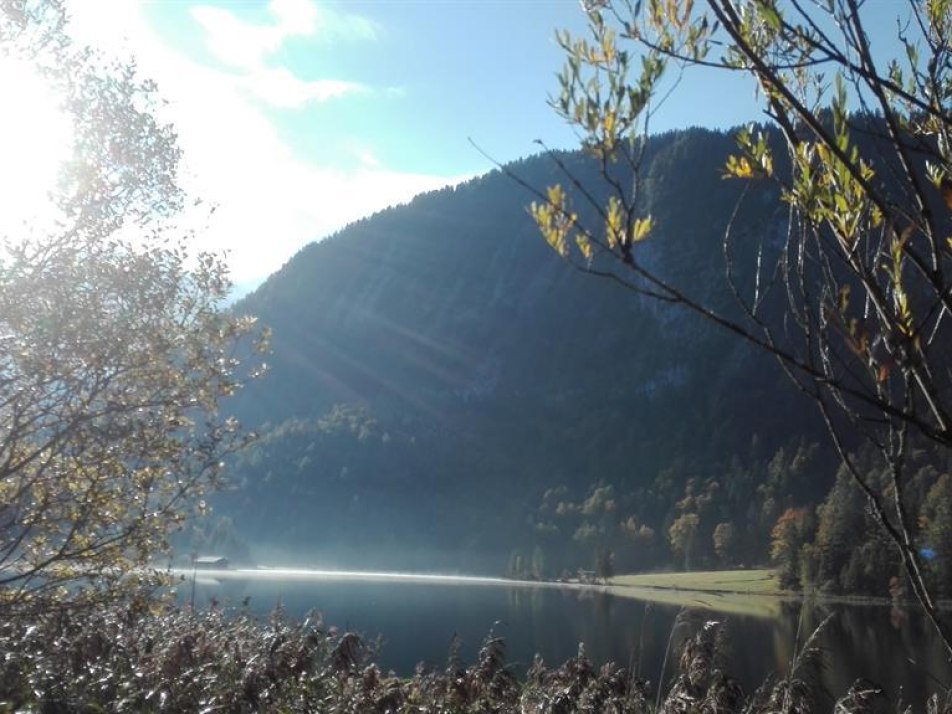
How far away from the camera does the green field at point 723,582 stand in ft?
241

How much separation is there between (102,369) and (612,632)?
127 feet

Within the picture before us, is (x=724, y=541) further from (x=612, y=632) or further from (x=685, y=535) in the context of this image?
(x=612, y=632)

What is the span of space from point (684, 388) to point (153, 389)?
197 metres

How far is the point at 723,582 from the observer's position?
267 ft

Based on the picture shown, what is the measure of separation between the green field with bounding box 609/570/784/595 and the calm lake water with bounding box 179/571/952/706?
9989 millimetres

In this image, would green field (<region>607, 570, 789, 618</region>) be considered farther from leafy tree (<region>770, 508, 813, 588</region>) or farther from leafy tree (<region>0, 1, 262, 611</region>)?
leafy tree (<region>0, 1, 262, 611</region>)

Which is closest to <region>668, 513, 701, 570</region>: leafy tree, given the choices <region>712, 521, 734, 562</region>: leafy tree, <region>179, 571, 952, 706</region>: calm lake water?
<region>712, 521, 734, 562</region>: leafy tree

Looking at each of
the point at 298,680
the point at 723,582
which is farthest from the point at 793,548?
the point at 298,680

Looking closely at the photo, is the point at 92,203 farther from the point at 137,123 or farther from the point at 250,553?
the point at 250,553

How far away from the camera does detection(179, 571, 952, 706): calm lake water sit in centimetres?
2786

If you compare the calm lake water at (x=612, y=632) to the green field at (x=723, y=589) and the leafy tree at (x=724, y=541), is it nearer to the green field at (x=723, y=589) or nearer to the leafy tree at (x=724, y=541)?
the green field at (x=723, y=589)

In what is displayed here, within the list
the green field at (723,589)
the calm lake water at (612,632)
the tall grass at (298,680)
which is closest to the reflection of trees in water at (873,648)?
the calm lake water at (612,632)

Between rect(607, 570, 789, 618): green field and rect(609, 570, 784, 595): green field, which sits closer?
rect(607, 570, 789, 618): green field

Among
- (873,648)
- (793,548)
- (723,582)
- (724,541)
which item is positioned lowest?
(723,582)
